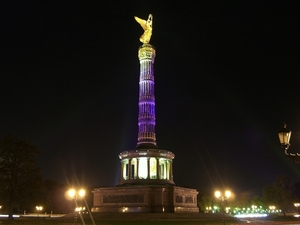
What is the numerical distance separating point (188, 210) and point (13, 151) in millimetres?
23941

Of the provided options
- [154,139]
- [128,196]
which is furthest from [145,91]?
[128,196]

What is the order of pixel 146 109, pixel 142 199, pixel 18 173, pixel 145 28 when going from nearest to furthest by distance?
pixel 18 173
pixel 142 199
pixel 146 109
pixel 145 28

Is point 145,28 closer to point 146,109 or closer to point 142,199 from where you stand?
point 146,109

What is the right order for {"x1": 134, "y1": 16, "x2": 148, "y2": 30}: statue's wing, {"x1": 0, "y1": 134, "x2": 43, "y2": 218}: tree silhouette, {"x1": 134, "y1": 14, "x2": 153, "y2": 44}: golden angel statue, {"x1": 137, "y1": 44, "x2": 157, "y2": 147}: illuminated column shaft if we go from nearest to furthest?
1. {"x1": 0, "y1": 134, "x2": 43, "y2": 218}: tree silhouette
2. {"x1": 137, "y1": 44, "x2": 157, "y2": 147}: illuminated column shaft
3. {"x1": 134, "y1": 14, "x2": 153, "y2": 44}: golden angel statue
4. {"x1": 134, "y1": 16, "x2": 148, "y2": 30}: statue's wing

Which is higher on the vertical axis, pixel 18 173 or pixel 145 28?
pixel 145 28

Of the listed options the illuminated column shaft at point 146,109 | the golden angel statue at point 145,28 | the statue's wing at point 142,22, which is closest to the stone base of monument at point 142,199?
the illuminated column shaft at point 146,109

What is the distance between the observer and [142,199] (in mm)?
46719

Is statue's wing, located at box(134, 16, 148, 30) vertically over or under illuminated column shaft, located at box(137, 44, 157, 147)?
over

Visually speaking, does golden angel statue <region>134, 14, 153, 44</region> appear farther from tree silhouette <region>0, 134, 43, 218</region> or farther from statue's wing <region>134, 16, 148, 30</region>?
tree silhouette <region>0, 134, 43, 218</region>

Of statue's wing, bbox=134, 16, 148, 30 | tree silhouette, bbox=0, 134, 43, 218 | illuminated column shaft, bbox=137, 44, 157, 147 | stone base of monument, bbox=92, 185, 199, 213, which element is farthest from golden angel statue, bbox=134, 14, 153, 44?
tree silhouette, bbox=0, 134, 43, 218

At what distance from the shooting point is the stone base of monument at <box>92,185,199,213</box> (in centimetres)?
4644

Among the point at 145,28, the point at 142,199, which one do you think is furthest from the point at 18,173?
the point at 145,28

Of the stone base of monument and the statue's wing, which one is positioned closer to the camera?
the stone base of monument

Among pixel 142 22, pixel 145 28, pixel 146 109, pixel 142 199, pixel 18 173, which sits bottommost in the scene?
pixel 142 199
